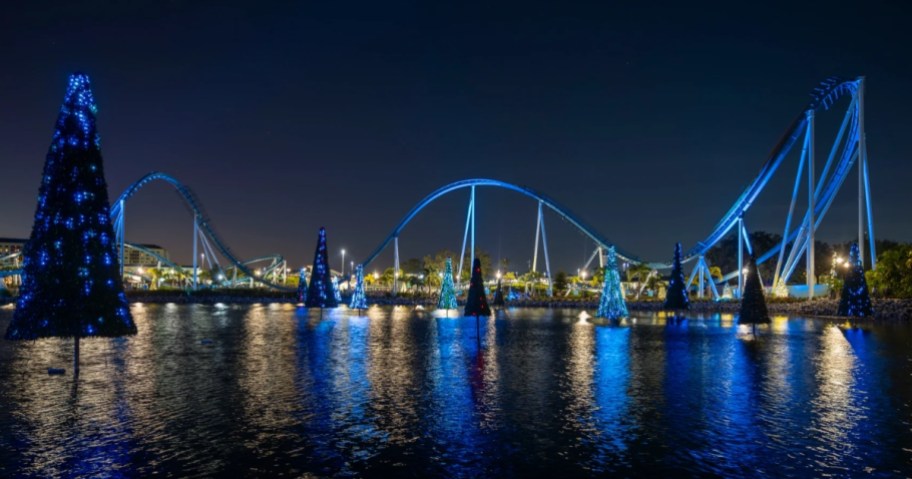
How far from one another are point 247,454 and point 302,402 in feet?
14.4

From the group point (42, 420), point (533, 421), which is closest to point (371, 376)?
point (533, 421)

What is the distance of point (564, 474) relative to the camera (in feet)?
32.2

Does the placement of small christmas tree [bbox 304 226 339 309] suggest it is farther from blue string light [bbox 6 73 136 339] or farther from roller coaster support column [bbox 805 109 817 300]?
roller coaster support column [bbox 805 109 817 300]

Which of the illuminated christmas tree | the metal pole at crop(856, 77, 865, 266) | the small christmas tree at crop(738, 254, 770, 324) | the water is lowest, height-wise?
the water

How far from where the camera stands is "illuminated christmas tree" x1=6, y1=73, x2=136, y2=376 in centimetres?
1700

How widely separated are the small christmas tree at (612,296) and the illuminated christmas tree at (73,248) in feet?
114

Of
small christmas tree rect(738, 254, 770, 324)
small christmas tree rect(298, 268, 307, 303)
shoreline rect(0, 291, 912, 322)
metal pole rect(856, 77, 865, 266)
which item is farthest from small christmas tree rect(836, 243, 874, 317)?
small christmas tree rect(298, 268, 307, 303)

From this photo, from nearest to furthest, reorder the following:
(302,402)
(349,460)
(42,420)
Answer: (349,460) → (42,420) → (302,402)

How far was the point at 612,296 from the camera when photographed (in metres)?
47.6

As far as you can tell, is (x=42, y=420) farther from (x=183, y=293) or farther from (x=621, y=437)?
(x=183, y=293)

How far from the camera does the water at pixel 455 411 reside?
408 inches

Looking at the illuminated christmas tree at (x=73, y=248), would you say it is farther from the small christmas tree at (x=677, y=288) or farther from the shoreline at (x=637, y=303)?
the shoreline at (x=637, y=303)

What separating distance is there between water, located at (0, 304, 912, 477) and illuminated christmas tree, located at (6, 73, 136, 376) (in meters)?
1.59

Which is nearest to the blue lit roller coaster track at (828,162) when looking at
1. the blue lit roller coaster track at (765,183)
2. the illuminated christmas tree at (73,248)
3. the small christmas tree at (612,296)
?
the blue lit roller coaster track at (765,183)
